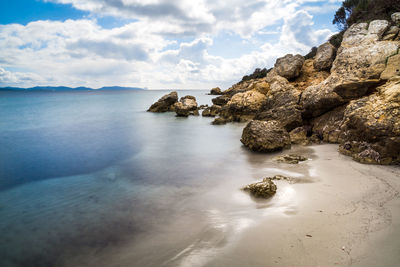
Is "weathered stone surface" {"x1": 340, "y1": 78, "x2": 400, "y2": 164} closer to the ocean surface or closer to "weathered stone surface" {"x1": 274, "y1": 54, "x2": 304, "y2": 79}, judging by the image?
the ocean surface

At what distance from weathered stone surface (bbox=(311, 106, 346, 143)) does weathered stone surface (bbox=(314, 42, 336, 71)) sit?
22.9 feet

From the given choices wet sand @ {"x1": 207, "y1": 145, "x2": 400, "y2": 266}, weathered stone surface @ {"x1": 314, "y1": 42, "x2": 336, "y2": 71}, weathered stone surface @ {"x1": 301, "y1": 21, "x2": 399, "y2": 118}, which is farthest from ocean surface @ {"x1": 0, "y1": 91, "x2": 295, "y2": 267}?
weathered stone surface @ {"x1": 314, "y1": 42, "x2": 336, "y2": 71}

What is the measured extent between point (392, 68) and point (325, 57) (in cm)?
721

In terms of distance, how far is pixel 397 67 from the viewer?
8445 mm

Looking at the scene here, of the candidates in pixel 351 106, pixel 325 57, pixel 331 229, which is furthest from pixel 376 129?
pixel 325 57

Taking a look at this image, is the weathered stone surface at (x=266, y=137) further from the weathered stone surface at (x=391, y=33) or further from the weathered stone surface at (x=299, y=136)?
the weathered stone surface at (x=391, y=33)

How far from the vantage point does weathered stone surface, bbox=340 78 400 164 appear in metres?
5.91

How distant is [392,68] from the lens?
337 inches

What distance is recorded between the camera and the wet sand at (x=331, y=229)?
2.96 meters

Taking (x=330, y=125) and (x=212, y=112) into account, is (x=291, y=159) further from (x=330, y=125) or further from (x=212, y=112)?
(x=212, y=112)

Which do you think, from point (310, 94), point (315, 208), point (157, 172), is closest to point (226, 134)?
point (310, 94)

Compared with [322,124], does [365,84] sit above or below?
above

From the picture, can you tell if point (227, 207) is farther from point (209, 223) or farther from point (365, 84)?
point (365, 84)

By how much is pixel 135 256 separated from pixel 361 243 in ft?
11.1
